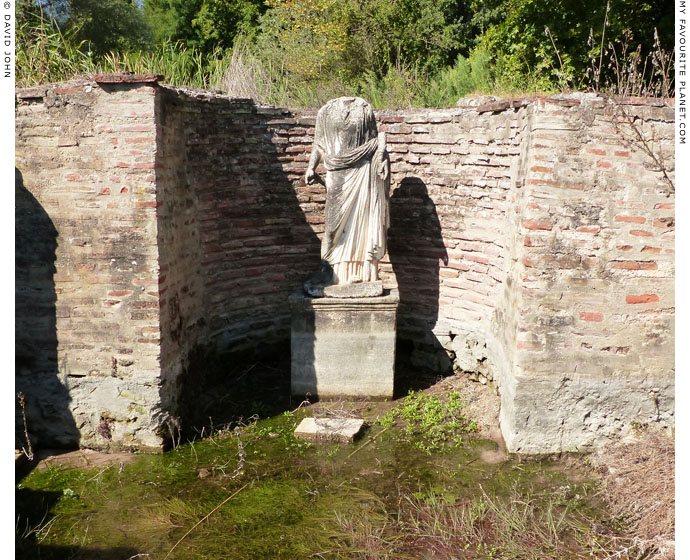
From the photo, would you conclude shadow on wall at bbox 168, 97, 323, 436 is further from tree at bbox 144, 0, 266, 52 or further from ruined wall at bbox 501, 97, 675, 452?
tree at bbox 144, 0, 266, 52

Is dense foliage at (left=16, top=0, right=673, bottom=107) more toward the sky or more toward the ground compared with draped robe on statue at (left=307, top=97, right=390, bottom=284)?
more toward the sky

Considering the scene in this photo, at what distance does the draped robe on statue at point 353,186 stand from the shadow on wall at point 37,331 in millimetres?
2613

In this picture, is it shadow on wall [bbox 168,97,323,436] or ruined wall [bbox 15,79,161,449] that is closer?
ruined wall [bbox 15,79,161,449]

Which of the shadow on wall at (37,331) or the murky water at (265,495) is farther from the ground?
the shadow on wall at (37,331)

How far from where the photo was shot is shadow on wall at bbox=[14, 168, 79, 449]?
499cm

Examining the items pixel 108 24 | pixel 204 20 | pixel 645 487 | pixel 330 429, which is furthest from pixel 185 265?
pixel 204 20

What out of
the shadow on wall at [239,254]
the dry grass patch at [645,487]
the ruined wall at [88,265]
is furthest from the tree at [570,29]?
the ruined wall at [88,265]

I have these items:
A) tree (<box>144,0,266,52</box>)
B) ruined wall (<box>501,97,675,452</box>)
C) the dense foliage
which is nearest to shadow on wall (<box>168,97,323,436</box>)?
the dense foliage

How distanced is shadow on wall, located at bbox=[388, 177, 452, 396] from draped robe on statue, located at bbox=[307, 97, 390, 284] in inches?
28.9

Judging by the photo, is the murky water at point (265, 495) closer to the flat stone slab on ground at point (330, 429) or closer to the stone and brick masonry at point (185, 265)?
the flat stone slab on ground at point (330, 429)

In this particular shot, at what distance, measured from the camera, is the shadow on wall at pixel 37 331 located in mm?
4988

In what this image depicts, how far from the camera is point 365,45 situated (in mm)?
14375

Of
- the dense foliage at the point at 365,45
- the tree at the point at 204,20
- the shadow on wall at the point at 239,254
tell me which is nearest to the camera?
the shadow on wall at the point at 239,254

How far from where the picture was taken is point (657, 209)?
4777mm
